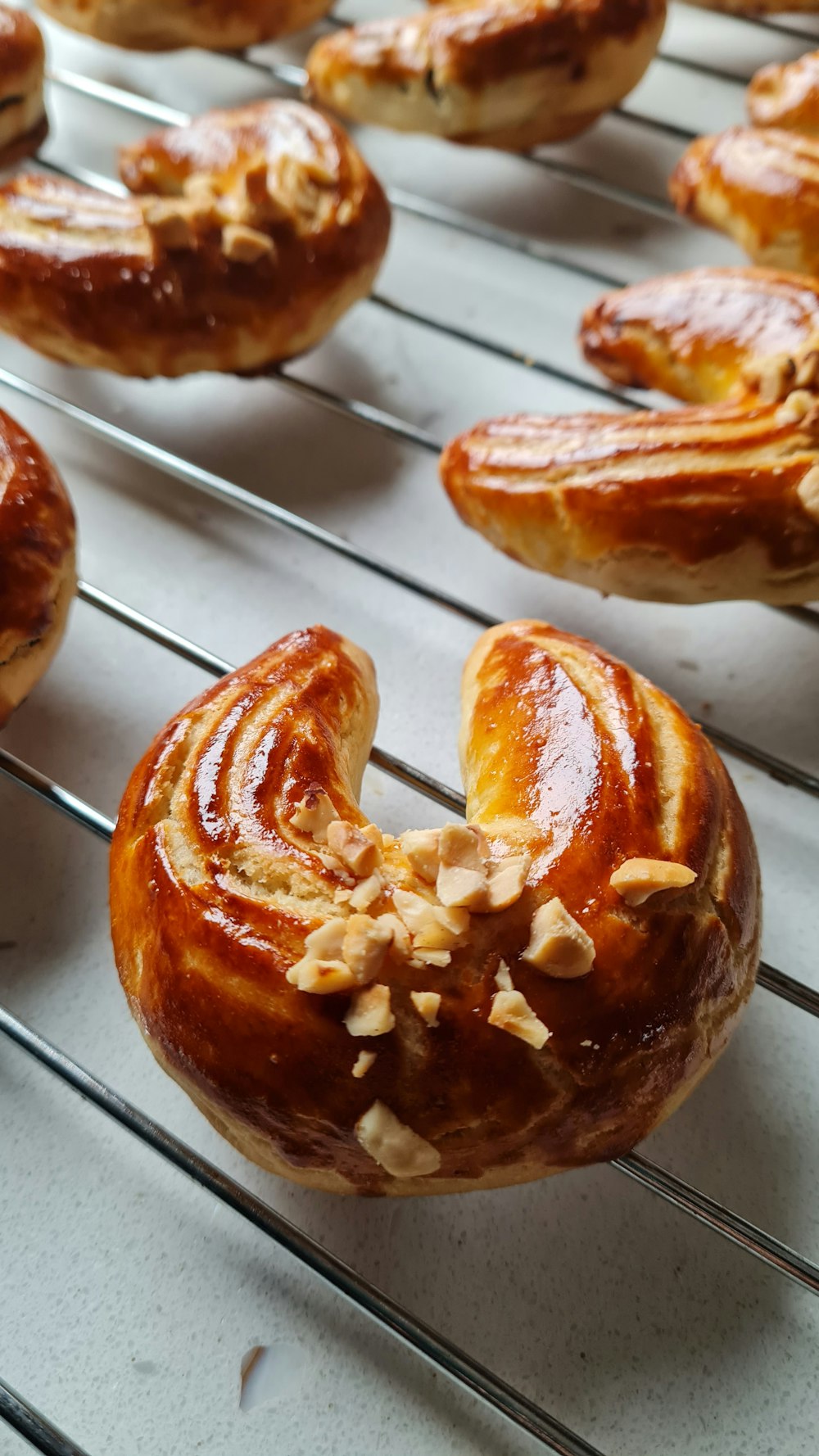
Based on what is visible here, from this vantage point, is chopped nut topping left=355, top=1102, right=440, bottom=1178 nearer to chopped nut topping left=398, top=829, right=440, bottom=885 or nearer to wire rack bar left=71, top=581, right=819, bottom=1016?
chopped nut topping left=398, top=829, right=440, bottom=885

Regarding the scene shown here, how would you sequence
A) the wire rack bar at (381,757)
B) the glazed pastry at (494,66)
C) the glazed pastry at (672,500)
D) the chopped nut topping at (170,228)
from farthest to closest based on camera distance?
the glazed pastry at (494,66), the chopped nut topping at (170,228), the glazed pastry at (672,500), the wire rack bar at (381,757)

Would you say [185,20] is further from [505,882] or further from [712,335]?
[505,882]

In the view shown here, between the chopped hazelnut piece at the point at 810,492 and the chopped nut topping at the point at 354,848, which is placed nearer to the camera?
the chopped nut topping at the point at 354,848

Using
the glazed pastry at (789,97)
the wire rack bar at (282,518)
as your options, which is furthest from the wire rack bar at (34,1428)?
the glazed pastry at (789,97)

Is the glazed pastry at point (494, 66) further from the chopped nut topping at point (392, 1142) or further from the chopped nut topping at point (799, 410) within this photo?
the chopped nut topping at point (392, 1142)

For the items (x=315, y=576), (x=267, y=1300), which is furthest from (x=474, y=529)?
(x=267, y=1300)

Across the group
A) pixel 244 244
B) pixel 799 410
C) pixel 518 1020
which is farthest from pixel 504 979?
pixel 244 244

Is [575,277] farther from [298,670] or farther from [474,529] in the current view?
[298,670]
